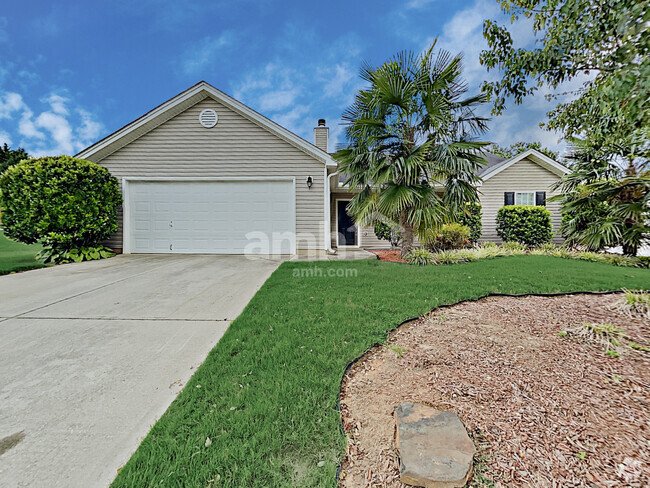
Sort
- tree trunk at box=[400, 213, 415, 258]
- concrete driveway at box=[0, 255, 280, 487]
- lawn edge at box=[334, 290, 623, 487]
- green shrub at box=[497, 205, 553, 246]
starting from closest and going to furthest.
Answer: concrete driveway at box=[0, 255, 280, 487]
lawn edge at box=[334, 290, 623, 487]
tree trunk at box=[400, 213, 415, 258]
green shrub at box=[497, 205, 553, 246]

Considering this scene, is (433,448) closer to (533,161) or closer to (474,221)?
(474,221)

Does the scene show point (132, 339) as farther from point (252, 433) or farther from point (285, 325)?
point (252, 433)

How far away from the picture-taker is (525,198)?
11.7 m

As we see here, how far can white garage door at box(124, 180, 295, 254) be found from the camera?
8078 mm

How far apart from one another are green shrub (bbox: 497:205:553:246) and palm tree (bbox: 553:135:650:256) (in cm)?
179

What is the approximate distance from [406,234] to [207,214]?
18.9ft

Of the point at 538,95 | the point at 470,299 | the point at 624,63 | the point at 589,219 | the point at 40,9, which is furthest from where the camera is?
the point at 40,9

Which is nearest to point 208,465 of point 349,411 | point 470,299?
point 349,411

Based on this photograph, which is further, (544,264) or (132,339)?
(544,264)

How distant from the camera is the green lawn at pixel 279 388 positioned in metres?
1.22

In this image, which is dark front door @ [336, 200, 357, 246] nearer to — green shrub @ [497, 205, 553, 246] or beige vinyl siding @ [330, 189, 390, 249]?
beige vinyl siding @ [330, 189, 390, 249]

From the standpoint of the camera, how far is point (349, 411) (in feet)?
5.35

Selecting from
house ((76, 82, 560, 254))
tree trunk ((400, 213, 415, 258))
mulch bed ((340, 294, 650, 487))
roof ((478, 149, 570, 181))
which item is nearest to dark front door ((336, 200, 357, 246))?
house ((76, 82, 560, 254))

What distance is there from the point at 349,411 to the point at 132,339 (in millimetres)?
2168
